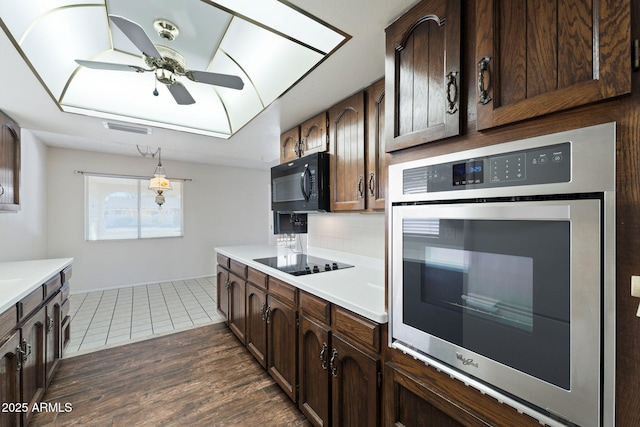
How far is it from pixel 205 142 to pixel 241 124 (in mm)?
1007

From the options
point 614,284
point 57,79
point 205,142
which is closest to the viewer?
point 614,284

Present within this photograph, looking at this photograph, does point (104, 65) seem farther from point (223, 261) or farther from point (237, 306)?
point (237, 306)

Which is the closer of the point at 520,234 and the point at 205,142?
the point at 520,234

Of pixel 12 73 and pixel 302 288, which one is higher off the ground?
pixel 12 73

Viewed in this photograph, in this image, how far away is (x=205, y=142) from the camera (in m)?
3.55

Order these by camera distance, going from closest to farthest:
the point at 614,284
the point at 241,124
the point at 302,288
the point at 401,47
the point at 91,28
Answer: the point at 614,284 → the point at 401,47 → the point at 302,288 → the point at 91,28 → the point at 241,124

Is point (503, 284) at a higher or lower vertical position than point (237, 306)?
higher

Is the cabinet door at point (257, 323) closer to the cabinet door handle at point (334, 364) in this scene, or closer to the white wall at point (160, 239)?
the cabinet door handle at point (334, 364)

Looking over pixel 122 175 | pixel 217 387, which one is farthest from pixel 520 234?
pixel 122 175

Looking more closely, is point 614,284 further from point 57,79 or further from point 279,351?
point 57,79

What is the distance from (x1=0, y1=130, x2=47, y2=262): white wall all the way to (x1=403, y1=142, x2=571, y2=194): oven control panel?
388 centimetres

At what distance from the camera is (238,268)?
104 inches

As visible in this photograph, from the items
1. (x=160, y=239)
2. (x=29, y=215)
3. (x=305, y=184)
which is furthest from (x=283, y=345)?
(x=160, y=239)

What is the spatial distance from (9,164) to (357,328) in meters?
3.69
